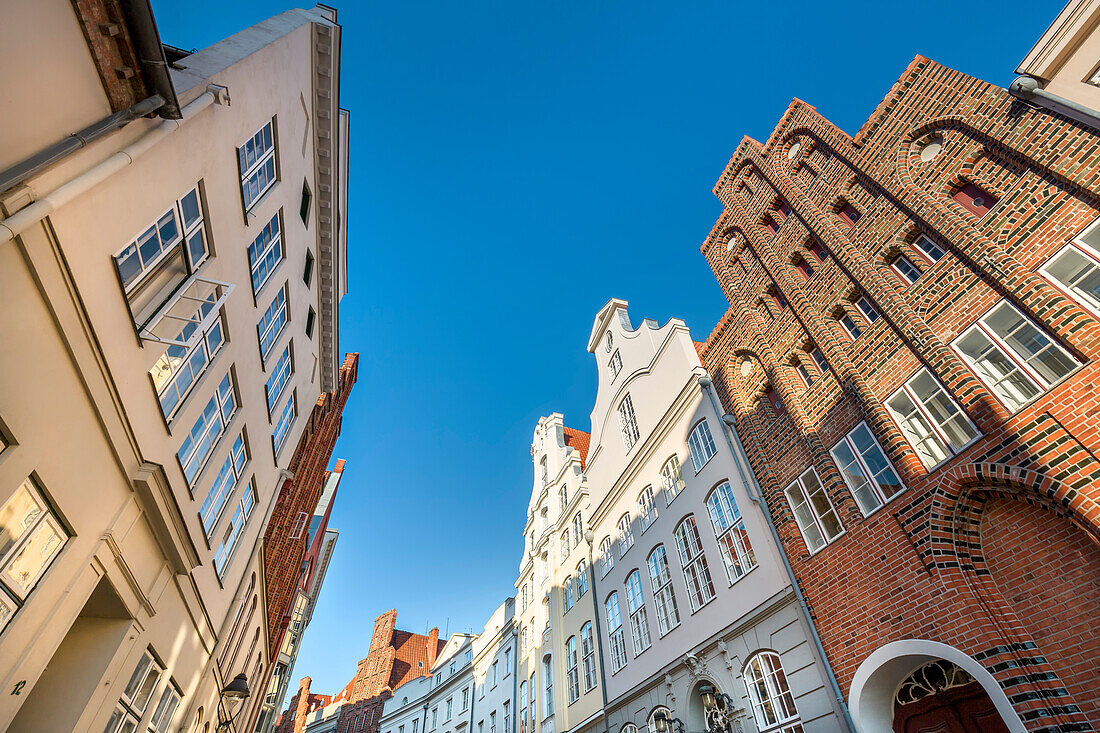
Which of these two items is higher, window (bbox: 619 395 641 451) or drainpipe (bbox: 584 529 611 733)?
window (bbox: 619 395 641 451)

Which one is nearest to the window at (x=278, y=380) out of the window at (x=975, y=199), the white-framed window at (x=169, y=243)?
the white-framed window at (x=169, y=243)

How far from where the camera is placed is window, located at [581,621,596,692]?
773 inches

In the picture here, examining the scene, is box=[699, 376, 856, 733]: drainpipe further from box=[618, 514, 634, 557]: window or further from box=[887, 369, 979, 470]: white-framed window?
box=[618, 514, 634, 557]: window

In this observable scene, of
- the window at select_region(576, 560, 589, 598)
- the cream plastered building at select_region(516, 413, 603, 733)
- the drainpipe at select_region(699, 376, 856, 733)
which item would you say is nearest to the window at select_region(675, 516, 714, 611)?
the drainpipe at select_region(699, 376, 856, 733)

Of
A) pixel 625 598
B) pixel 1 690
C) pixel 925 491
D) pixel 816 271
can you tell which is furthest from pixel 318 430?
pixel 925 491

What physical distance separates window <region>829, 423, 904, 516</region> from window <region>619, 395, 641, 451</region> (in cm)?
915

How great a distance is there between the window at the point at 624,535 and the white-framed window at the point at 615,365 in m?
6.02

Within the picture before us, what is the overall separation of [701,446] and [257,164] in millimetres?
13269

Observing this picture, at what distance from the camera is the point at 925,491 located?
8867mm

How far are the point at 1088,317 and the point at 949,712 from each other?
20.3 feet

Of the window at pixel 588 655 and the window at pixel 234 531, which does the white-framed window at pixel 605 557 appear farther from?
the window at pixel 234 531

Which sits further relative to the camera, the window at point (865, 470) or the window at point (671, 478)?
the window at point (671, 478)

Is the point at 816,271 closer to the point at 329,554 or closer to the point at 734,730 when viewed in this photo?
the point at 734,730

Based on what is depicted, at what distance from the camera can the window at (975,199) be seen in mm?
9787
